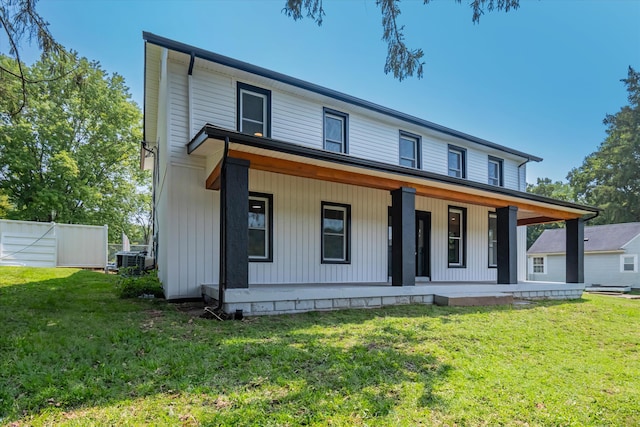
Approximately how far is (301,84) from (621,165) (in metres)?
32.8

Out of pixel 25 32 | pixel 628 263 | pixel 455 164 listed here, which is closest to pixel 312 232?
pixel 25 32

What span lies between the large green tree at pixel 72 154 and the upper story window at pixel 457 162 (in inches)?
700

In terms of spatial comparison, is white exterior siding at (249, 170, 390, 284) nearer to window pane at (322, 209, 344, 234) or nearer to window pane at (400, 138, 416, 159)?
window pane at (322, 209, 344, 234)

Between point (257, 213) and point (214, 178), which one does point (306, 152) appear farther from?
point (257, 213)

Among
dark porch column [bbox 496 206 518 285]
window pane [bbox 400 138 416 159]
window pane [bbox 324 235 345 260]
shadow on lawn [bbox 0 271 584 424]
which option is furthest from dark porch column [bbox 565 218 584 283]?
shadow on lawn [bbox 0 271 584 424]

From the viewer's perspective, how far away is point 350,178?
22.9 feet

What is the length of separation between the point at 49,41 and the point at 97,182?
1951 centimetres

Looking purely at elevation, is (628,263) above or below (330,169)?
below

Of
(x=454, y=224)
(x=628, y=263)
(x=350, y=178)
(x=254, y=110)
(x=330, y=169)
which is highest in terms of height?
(x=254, y=110)

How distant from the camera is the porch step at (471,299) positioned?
735 centimetres

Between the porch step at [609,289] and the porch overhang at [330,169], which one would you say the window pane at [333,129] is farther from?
the porch step at [609,289]

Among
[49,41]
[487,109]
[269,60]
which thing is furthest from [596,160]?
[49,41]

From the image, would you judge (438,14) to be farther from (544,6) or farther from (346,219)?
(346,219)

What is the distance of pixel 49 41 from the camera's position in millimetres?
5289
